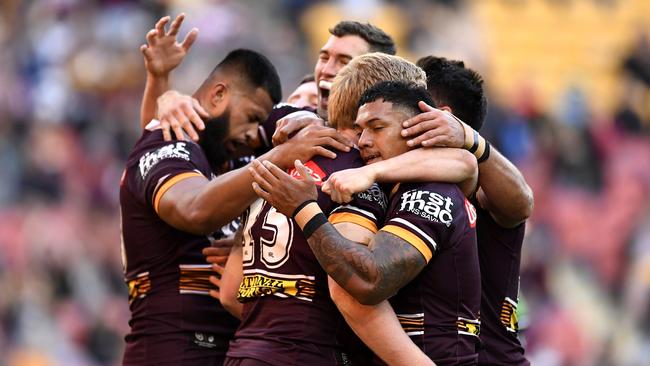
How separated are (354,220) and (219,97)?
6.50 feet

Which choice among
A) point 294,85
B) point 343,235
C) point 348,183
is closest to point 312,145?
point 348,183

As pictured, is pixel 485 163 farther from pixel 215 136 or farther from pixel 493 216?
pixel 215 136

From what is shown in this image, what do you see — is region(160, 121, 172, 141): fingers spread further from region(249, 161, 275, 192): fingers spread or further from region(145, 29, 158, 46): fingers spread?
region(249, 161, 275, 192): fingers spread

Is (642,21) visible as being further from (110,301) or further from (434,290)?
(434,290)

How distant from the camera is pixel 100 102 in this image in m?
14.5

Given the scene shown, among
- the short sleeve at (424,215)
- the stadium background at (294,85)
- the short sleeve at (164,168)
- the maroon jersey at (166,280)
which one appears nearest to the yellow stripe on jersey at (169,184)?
the short sleeve at (164,168)

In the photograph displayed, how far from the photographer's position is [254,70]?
21.9 feet

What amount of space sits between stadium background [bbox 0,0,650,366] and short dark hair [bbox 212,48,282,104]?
711cm

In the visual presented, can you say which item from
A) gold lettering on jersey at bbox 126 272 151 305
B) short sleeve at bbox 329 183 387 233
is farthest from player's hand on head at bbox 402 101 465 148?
gold lettering on jersey at bbox 126 272 151 305

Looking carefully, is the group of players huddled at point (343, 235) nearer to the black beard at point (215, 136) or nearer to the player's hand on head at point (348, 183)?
the player's hand on head at point (348, 183)

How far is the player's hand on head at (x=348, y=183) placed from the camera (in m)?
4.81

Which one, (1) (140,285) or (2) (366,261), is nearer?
(2) (366,261)

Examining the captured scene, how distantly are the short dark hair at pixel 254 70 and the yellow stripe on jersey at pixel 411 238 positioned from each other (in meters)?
2.10

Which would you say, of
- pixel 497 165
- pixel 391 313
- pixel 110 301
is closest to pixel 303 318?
pixel 391 313
